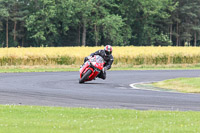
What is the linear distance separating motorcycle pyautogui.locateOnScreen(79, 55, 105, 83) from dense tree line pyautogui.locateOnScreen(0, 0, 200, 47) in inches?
1814

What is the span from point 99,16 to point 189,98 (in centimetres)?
6342

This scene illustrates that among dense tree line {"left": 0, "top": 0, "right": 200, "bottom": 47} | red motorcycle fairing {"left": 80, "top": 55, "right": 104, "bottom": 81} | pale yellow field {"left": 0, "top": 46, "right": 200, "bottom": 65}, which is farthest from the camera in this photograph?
dense tree line {"left": 0, "top": 0, "right": 200, "bottom": 47}

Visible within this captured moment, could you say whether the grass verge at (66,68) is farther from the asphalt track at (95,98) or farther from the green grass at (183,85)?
the asphalt track at (95,98)

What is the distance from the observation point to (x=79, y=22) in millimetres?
78000

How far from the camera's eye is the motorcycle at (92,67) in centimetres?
2286

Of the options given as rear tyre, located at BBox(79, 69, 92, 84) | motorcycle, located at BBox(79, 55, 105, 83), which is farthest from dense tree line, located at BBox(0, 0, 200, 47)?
motorcycle, located at BBox(79, 55, 105, 83)

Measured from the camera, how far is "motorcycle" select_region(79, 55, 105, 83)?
22.9 meters

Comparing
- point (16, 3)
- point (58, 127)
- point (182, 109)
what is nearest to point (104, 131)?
point (58, 127)

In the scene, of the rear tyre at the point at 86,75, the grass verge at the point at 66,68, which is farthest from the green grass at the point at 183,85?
the grass verge at the point at 66,68

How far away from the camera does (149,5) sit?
83.2 m

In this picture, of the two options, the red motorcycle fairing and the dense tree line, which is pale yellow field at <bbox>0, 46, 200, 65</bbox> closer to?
the red motorcycle fairing

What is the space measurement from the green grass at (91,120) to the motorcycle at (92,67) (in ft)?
28.2

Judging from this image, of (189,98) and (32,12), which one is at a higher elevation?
(32,12)

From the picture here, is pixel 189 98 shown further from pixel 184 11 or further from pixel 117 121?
pixel 184 11
